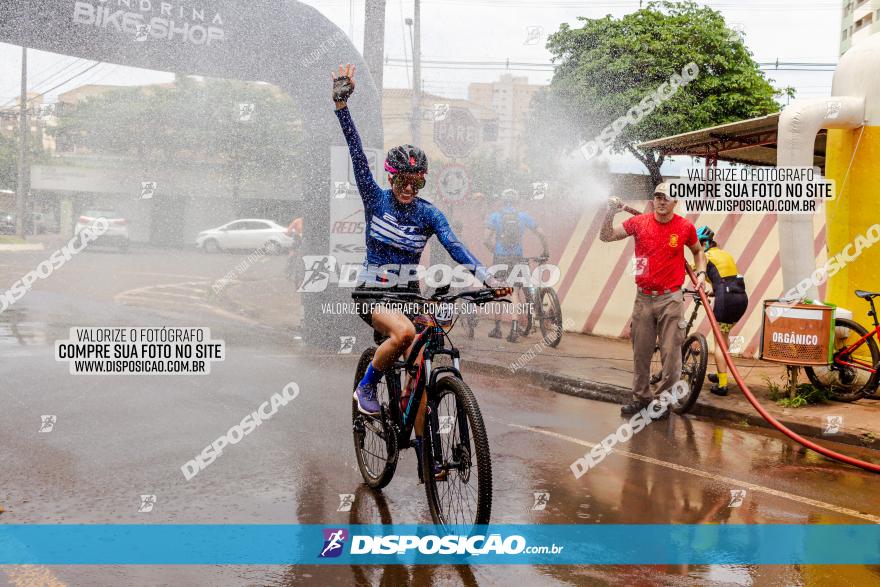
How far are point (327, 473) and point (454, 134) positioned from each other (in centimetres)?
975

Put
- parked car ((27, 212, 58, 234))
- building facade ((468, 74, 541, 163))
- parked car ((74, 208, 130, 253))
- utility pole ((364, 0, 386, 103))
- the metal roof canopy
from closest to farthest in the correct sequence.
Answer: the metal roof canopy
utility pole ((364, 0, 386, 103))
parked car ((74, 208, 130, 253))
parked car ((27, 212, 58, 234))
building facade ((468, 74, 541, 163))

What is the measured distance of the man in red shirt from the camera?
330 inches

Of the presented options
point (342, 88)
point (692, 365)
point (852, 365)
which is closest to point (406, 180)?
point (342, 88)

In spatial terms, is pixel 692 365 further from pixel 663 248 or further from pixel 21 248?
pixel 21 248

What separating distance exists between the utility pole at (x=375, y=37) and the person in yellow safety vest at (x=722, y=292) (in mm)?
5280

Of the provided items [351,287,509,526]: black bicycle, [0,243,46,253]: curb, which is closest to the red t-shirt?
[351,287,509,526]: black bicycle

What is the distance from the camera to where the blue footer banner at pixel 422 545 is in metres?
4.54

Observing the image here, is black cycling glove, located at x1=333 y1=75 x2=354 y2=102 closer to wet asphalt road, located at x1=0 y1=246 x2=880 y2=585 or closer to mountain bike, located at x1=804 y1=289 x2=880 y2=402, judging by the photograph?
wet asphalt road, located at x1=0 y1=246 x2=880 y2=585

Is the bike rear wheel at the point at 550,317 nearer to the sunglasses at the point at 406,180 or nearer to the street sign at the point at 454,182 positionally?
the street sign at the point at 454,182

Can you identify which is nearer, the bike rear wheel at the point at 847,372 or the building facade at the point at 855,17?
the bike rear wheel at the point at 847,372

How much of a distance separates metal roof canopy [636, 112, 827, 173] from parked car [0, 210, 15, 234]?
96.2 feet

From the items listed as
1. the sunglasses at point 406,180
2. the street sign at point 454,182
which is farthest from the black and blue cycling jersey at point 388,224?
the street sign at point 454,182

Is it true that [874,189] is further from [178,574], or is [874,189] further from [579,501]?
[178,574]

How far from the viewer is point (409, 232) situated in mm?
5426
